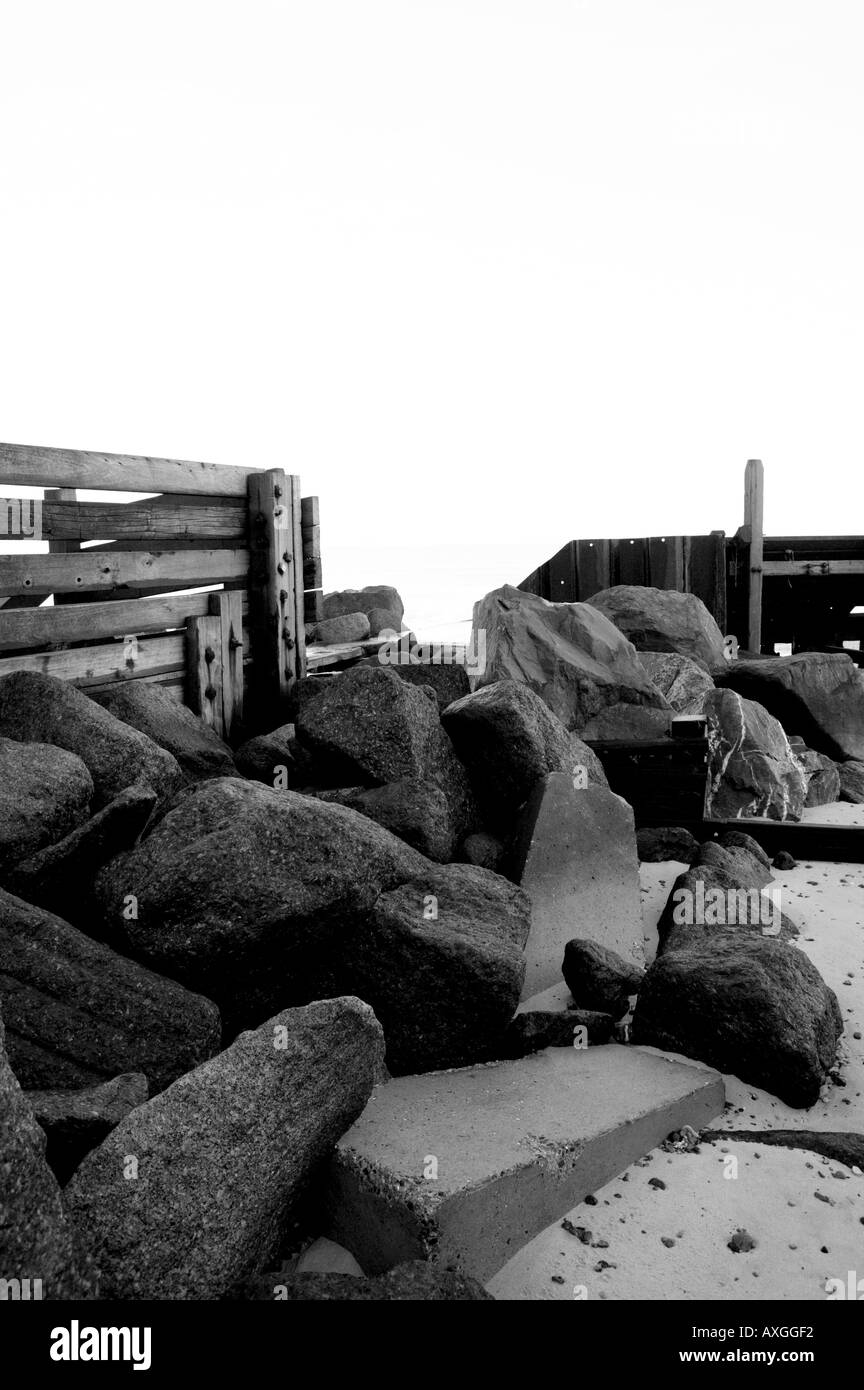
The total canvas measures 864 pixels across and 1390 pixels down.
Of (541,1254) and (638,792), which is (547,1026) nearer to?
(541,1254)

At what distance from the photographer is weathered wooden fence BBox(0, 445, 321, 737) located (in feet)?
19.9

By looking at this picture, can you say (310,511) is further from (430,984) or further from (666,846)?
(430,984)

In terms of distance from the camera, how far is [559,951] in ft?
17.1

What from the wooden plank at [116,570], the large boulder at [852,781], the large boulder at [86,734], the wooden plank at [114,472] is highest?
the wooden plank at [114,472]

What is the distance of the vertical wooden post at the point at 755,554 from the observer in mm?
13617

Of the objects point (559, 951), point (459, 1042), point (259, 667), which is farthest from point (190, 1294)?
point (259, 667)

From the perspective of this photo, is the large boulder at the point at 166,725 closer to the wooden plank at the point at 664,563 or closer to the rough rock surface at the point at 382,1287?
the rough rock surface at the point at 382,1287

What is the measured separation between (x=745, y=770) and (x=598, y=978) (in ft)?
10.5

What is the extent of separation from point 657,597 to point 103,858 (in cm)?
741

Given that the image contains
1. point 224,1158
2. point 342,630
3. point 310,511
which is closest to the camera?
point 224,1158

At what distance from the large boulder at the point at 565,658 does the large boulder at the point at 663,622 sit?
166 cm

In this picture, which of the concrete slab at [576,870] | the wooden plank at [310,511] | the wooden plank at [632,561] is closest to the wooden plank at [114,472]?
the wooden plank at [310,511]

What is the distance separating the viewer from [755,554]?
44.8 feet

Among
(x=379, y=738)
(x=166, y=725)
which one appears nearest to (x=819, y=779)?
(x=379, y=738)
